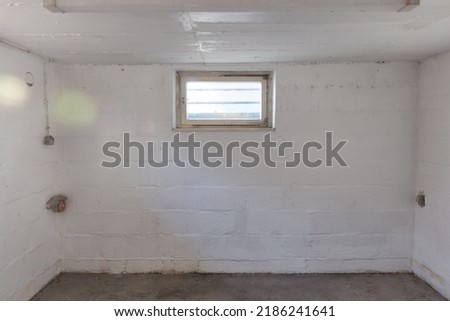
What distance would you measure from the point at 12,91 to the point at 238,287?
2.22m

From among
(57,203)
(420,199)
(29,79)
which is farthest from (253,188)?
(29,79)

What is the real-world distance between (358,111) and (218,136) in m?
1.21

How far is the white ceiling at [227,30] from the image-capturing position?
60.5 inches

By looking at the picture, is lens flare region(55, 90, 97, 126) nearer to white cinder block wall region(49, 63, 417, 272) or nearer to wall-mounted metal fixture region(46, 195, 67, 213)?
white cinder block wall region(49, 63, 417, 272)

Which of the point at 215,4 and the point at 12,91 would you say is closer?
the point at 215,4

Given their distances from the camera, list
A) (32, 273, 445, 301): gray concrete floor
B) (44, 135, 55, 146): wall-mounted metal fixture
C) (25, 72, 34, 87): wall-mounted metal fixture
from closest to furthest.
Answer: (25, 72, 34, 87): wall-mounted metal fixture < (32, 273, 445, 301): gray concrete floor < (44, 135, 55, 146): wall-mounted metal fixture

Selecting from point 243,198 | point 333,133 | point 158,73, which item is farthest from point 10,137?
point 333,133

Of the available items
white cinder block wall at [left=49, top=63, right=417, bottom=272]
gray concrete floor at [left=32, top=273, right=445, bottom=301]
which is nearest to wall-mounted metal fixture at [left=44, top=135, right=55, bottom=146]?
white cinder block wall at [left=49, top=63, right=417, bottom=272]

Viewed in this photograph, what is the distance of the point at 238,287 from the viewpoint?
2881mm

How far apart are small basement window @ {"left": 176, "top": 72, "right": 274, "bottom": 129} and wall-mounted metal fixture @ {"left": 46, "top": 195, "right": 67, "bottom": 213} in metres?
1.17
